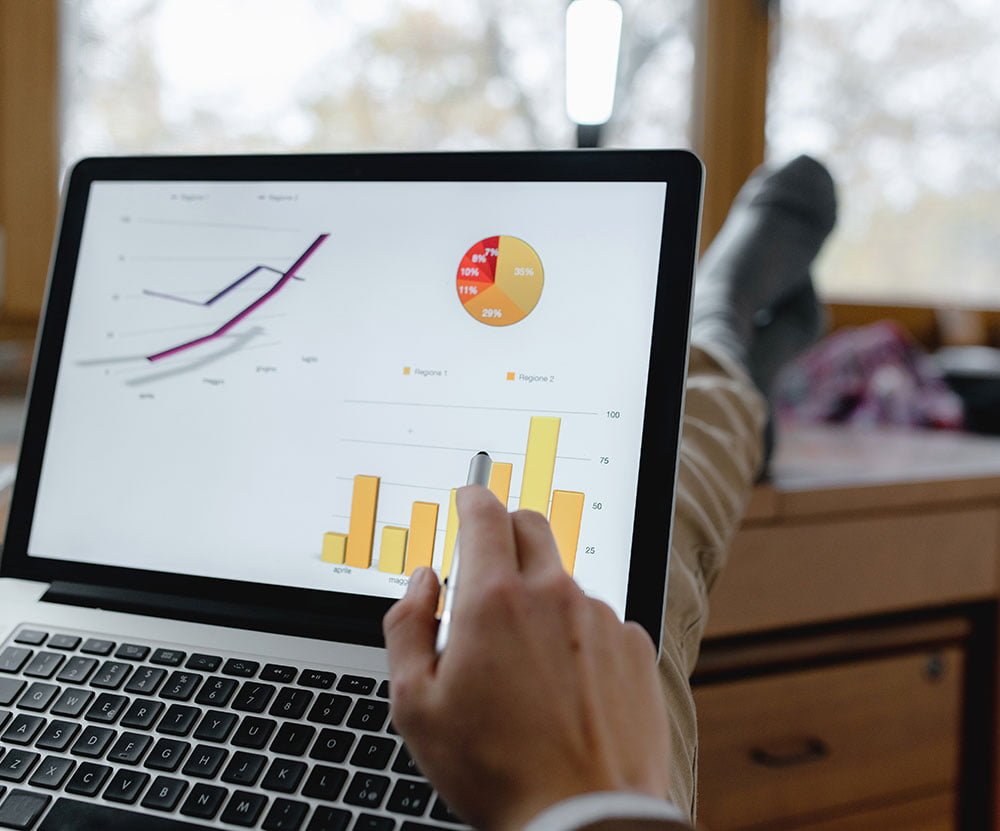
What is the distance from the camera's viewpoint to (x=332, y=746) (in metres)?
0.35

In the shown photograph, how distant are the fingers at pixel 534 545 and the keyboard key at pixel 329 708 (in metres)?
0.12

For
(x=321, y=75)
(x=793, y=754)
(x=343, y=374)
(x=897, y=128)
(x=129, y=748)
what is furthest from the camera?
(x=897, y=128)

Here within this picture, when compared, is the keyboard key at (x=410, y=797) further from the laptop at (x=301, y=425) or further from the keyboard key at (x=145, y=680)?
the keyboard key at (x=145, y=680)

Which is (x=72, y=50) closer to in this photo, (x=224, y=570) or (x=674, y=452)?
(x=224, y=570)

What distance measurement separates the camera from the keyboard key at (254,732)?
0.36 meters

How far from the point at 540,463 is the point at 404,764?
148 mm

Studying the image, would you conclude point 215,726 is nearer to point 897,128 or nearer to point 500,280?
point 500,280

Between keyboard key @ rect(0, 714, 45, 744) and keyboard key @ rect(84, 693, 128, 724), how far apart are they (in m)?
0.02

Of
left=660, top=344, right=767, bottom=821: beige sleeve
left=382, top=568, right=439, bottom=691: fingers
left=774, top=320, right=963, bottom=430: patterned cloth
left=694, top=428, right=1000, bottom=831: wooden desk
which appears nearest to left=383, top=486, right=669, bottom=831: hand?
left=382, top=568, right=439, bottom=691: fingers

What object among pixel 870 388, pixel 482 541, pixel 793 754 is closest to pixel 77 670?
pixel 482 541

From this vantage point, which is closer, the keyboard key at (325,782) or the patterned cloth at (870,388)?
the keyboard key at (325,782)

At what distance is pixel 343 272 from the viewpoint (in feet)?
1.55

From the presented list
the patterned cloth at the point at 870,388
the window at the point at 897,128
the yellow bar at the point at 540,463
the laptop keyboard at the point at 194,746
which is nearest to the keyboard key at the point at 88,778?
the laptop keyboard at the point at 194,746

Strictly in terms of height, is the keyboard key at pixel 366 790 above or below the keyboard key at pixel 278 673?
below
